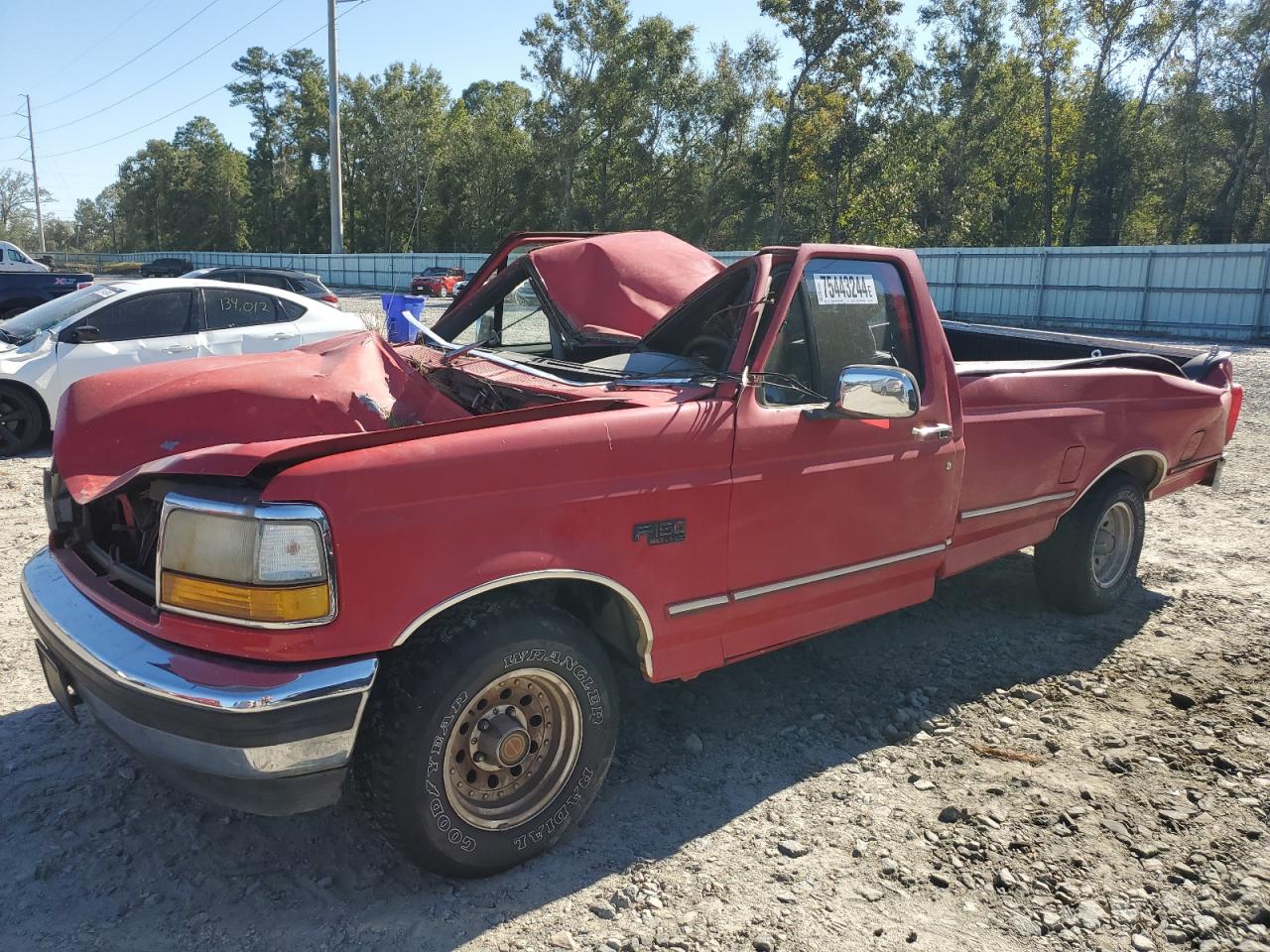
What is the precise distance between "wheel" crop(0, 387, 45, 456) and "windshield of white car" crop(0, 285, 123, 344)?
0.60 metres

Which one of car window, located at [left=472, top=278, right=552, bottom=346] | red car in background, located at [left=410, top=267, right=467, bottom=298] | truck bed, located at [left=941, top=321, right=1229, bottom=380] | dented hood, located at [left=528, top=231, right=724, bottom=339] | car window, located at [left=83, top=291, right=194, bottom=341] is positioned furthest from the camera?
red car in background, located at [left=410, top=267, right=467, bottom=298]

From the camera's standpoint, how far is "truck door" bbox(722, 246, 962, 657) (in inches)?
127

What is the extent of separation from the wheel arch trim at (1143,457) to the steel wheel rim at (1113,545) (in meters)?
0.21

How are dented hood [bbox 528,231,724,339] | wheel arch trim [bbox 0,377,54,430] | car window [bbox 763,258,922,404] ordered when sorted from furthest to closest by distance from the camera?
wheel arch trim [bbox 0,377,54,430], dented hood [bbox 528,231,724,339], car window [bbox 763,258,922,404]

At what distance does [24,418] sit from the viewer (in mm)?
8430

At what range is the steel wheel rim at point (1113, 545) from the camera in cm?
506

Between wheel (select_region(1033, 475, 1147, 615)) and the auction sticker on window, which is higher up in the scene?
the auction sticker on window

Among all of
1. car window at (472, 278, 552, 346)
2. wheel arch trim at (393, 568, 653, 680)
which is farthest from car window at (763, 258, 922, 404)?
car window at (472, 278, 552, 346)

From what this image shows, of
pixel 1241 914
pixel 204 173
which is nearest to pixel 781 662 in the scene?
pixel 1241 914

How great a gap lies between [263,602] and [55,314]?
819 centimetres

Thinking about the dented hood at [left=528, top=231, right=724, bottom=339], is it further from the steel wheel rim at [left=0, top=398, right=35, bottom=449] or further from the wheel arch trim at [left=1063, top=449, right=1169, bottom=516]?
the steel wheel rim at [left=0, top=398, right=35, bottom=449]

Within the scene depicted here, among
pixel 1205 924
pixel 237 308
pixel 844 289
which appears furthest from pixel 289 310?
pixel 1205 924

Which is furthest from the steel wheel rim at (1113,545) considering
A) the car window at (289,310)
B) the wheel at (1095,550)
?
Answer: the car window at (289,310)

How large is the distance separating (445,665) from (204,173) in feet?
300
